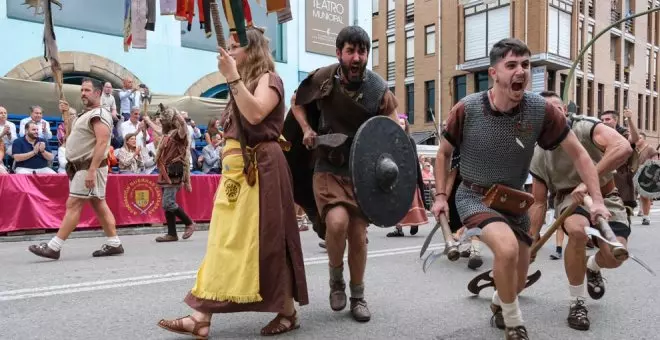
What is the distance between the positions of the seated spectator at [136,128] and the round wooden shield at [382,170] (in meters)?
9.03

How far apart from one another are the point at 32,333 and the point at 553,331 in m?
3.05

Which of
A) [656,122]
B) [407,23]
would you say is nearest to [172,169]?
[407,23]

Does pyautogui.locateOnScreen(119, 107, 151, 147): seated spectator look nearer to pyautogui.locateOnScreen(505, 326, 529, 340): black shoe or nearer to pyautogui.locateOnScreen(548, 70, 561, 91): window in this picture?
pyautogui.locateOnScreen(505, 326, 529, 340): black shoe

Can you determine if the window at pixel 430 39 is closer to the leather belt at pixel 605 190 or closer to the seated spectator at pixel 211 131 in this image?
the seated spectator at pixel 211 131

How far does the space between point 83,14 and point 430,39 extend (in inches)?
866

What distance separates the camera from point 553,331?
377 centimetres

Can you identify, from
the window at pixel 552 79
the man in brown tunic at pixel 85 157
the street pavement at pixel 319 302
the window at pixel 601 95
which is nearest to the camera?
the street pavement at pixel 319 302

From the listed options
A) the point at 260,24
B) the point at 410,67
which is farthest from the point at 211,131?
A: the point at 410,67

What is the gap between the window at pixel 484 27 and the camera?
1176 inches

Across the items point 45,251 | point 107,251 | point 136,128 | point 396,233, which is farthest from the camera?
point 136,128

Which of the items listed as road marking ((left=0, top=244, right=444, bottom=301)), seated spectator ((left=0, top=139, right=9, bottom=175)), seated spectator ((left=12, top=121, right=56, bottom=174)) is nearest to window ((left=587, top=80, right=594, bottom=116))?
seated spectator ((left=12, top=121, right=56, bottom=174))

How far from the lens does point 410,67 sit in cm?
3431

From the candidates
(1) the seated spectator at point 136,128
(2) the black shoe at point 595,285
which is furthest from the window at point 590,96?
(2) the black shoe at point 595,285

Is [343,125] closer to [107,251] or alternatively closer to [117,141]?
[107,251]
